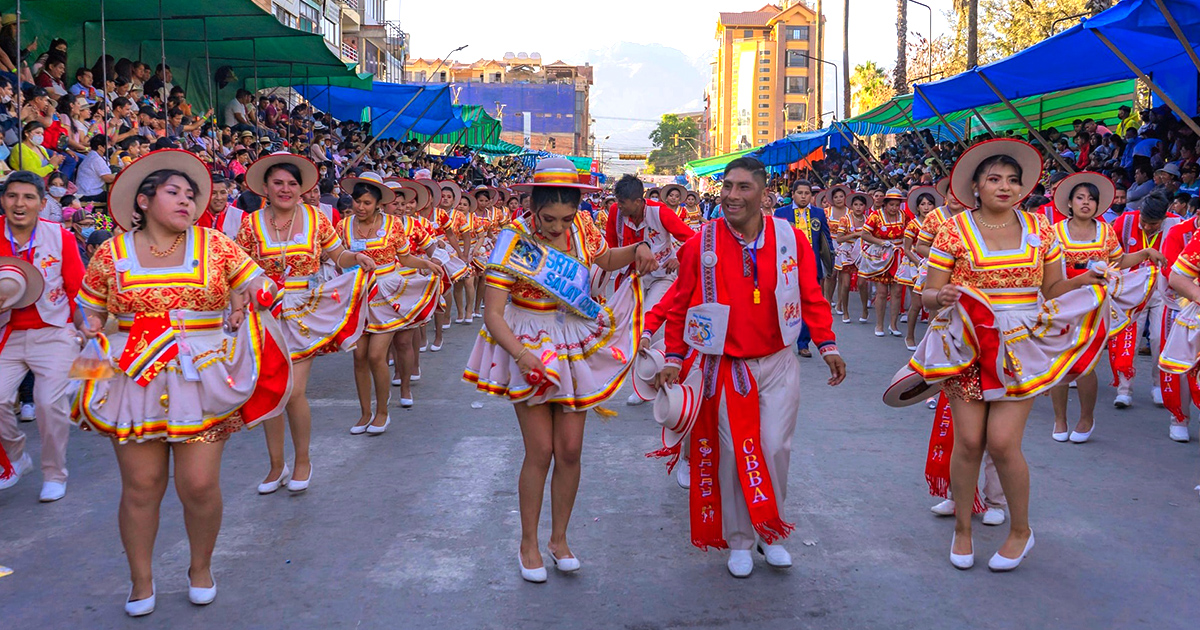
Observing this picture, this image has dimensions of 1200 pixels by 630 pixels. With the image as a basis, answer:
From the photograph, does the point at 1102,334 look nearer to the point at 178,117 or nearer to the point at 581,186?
the point at 581,186

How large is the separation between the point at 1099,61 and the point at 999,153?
11.0 m

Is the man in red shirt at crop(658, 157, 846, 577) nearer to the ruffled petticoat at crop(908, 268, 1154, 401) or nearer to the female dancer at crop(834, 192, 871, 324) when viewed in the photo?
the ruffled petticoat at crop(908, 268, 1154, 401)

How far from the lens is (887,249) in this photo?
13.0 m

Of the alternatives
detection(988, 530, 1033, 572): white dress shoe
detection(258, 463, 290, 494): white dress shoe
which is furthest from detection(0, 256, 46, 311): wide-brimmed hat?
detection(988, 530, 1033, 572): white dress shoe

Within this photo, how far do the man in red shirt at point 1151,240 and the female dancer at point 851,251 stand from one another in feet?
15.0

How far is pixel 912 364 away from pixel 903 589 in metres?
1.07

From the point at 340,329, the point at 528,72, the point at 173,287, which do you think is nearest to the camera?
the point at 173,287

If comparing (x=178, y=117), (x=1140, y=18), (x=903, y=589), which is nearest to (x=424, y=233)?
(x=903, y=589)

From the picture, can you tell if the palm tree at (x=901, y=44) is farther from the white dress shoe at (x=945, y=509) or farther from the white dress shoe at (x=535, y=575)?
the white dress shoe at (x=535, y=575)

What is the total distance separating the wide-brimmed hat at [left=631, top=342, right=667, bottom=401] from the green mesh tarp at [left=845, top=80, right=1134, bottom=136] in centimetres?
1599

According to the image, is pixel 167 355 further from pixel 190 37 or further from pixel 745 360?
pixel 190 37

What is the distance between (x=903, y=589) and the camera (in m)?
4.38

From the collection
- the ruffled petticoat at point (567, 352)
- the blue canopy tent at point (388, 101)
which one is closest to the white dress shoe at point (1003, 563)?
A: the ruffled petticoat at point (567, 352)

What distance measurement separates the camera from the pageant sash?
4430mm
